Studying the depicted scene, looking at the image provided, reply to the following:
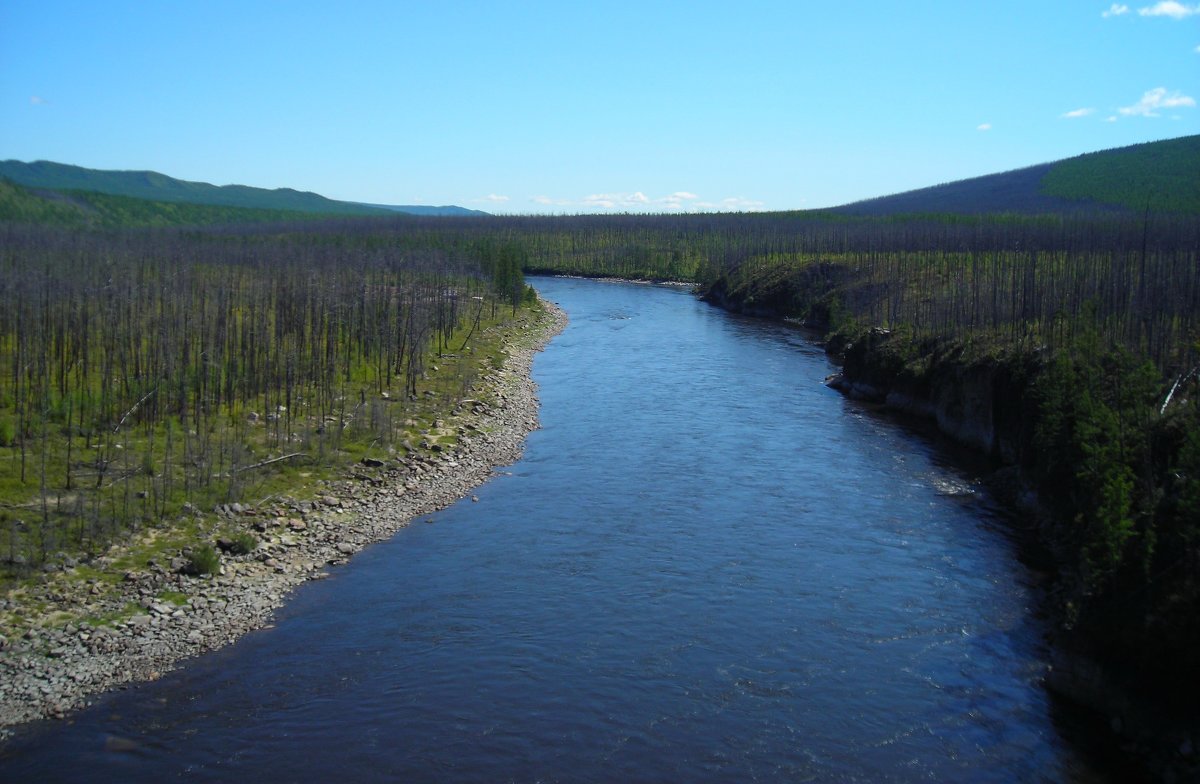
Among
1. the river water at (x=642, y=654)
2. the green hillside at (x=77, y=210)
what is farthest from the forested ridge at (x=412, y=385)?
the green hillside at (x=77, y=210)

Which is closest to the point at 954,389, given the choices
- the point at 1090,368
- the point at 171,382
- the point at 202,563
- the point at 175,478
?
the point at 1090,368

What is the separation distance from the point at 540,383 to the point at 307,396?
20.0m

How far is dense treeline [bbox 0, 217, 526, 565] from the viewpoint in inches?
1113

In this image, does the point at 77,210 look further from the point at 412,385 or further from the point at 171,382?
the point at 171,382

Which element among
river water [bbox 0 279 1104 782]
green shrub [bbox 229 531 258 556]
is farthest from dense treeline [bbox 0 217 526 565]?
river water [bbox 0 279 1104 782]

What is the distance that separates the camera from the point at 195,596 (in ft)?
79.3

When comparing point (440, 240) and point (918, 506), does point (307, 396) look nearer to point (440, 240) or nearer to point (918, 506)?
point (918, 506)

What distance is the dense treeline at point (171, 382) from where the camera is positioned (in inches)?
1113

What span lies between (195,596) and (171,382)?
1576cm

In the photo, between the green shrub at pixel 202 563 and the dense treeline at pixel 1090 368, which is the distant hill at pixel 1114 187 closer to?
the dense treeline at pixel 1090 368

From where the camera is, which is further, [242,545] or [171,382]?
[171,382]

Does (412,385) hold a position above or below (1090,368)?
below

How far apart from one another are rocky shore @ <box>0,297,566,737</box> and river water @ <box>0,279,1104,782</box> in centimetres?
77

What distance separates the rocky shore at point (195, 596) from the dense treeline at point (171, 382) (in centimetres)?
198
